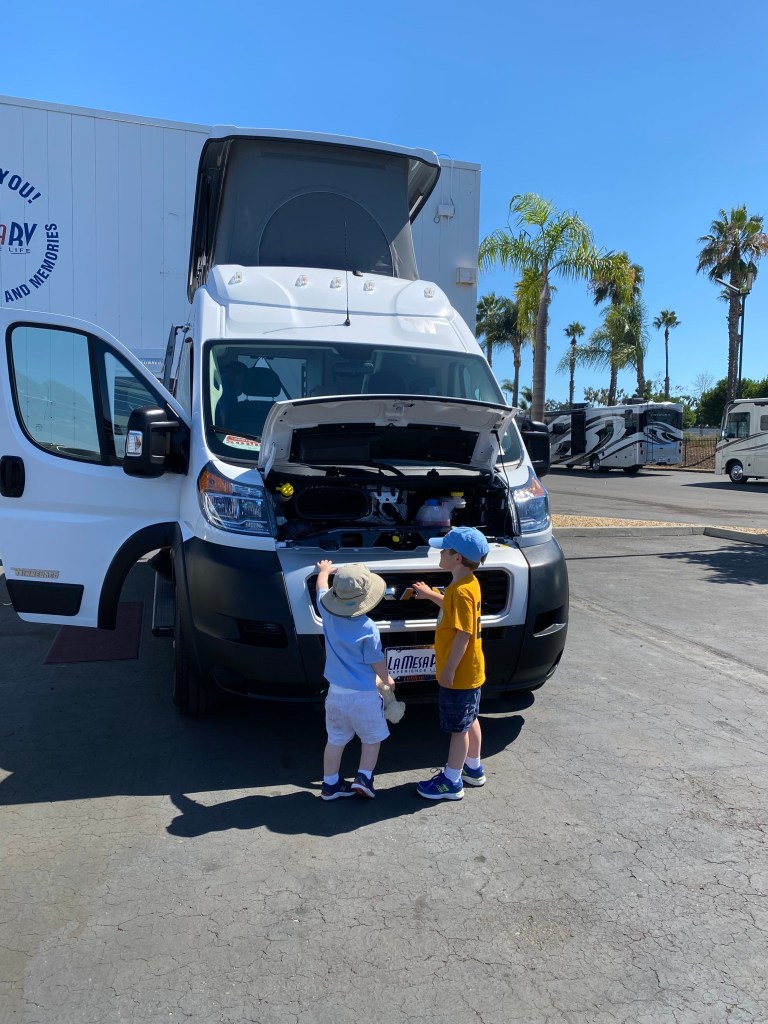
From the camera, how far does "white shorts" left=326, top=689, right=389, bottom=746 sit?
370 cm

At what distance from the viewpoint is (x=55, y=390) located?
489cm

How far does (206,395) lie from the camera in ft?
15.6

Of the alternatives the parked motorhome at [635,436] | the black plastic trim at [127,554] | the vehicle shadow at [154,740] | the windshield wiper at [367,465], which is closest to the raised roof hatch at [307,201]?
the windshield wiper at [367,465]

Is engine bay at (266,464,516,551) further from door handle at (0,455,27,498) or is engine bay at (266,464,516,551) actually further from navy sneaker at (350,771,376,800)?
door handle at (0,455,27,498)

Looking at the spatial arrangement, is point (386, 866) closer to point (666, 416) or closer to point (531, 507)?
point (531, 507)

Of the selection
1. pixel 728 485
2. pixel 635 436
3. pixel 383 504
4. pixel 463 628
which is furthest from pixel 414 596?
pixel 635 436

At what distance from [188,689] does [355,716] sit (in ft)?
4.31

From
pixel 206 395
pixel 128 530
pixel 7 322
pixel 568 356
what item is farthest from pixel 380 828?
pixel 568 356

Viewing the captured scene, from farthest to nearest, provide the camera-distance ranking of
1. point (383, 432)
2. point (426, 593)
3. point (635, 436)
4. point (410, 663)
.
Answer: point (635, 436) < point (383, 432) < point (410, 663) < point (426, 593)

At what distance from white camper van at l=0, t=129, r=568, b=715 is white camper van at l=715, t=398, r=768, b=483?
25408 millimetres

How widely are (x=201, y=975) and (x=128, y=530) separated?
2702 mm

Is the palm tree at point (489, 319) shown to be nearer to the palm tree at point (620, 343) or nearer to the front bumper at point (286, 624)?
the palm tree at point (620, 343)

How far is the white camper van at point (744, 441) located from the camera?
1103 inches

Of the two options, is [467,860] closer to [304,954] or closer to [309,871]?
[309,871]
